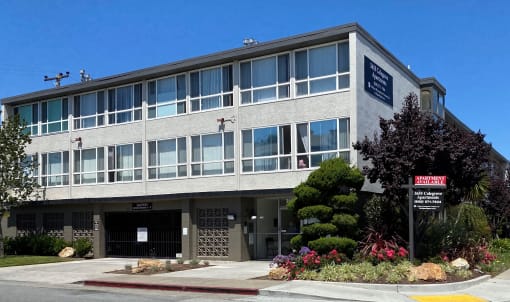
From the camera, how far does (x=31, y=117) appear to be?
111ft

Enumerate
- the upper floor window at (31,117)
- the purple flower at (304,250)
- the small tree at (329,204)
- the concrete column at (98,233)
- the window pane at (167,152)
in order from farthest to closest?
the upper floor window at (31,117) → the concrete column at (98,233) → the window pane at (167,152) → the small tree at (329,204) → the purple flower at (304,250)

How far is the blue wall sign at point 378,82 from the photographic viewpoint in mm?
24031

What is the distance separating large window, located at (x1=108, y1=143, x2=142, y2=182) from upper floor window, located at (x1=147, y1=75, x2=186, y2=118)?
197cm

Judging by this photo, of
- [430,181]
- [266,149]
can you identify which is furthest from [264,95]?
[430,181]

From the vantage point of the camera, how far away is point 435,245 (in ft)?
67.2

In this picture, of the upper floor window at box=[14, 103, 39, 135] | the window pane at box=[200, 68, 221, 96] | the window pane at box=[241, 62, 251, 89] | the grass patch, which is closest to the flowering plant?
the window pane at box=[241, 62, 251, 89]

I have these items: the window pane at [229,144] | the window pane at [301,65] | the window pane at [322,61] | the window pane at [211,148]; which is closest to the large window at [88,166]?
the window pane at [211,148]

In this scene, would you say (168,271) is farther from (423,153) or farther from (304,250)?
(423,153)

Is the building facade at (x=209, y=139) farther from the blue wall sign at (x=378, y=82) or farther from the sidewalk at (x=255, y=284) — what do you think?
the sidewalk at (x=255, y=284)

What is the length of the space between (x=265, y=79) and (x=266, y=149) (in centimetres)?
298

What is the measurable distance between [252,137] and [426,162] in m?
8.46

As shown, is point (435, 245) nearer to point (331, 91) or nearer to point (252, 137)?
point (331, 91)

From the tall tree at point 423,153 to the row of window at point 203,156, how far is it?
3.39 meters

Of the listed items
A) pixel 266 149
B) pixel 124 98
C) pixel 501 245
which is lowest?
pixel 501 245
